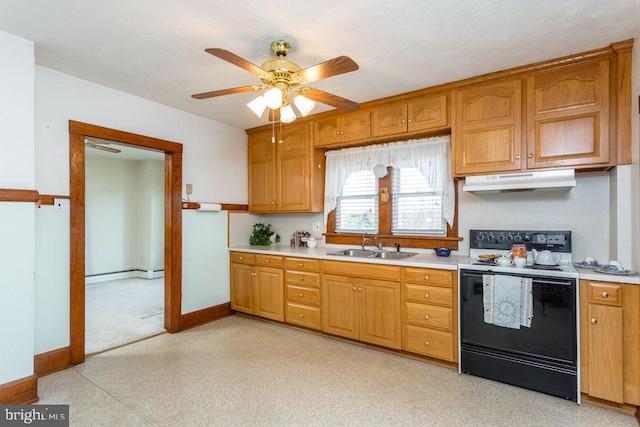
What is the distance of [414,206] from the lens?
3607mm

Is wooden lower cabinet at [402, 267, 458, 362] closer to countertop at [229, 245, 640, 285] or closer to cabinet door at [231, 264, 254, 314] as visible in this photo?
countertop at [229, 245, 640, 285]

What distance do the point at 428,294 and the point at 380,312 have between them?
51cm

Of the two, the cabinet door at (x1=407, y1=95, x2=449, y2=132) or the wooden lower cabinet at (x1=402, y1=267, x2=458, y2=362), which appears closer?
the wooden lower cabinet at (x1=402, y1=267, x2=458, y2=362)

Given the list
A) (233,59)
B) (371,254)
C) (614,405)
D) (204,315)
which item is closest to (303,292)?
(371,254)

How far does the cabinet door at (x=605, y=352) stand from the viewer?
7.06 feet

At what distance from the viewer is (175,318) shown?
366cm

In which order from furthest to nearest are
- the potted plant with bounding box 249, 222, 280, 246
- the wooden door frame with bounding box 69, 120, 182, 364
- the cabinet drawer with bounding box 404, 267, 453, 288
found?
1. the potted plant with bounding box 249, 222, 280, 246
2. the wooden door frame with bounding box 69, 120, 182, 364
3. the cabinet drawer with bounding box 404, 267, 453, 288

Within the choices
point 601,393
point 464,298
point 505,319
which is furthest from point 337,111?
point 601,393

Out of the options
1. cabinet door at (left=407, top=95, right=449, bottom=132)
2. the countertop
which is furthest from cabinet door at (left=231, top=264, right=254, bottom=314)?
cabinet door at (left=407, top=95, right=449, bottom=132)

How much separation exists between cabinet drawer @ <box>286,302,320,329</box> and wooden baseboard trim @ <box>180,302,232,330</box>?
3.35 feet

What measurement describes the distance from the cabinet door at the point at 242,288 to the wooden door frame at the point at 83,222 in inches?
28.1

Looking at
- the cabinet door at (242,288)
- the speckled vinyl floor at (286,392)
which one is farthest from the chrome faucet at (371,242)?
the cabinet door at (242,288)

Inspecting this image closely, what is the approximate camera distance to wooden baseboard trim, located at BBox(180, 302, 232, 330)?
379 cm

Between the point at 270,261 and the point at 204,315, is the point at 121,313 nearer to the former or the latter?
the point at 204,315
